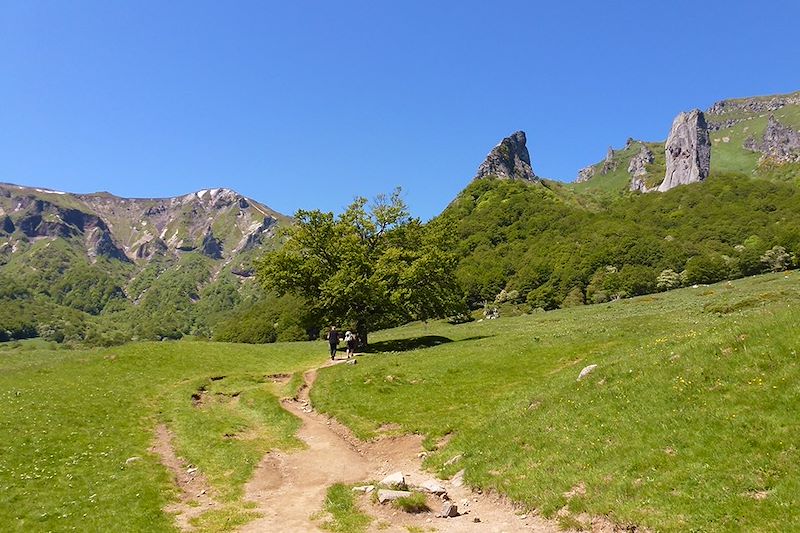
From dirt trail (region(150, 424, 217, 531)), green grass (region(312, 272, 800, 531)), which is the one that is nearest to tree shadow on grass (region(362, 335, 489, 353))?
green grass (region(312, 272, 800, 531))

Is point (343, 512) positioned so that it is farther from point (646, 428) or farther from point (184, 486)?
point (646, 428)

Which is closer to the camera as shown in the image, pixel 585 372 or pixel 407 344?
pixel 585 372

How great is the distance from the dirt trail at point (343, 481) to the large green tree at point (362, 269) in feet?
74.4

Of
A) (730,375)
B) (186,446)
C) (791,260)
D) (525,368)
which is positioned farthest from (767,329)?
(791,260)

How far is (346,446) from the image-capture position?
26766 mm

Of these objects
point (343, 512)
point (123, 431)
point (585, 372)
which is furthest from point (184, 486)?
point (585, 372)

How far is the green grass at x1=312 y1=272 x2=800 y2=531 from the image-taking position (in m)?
13.3

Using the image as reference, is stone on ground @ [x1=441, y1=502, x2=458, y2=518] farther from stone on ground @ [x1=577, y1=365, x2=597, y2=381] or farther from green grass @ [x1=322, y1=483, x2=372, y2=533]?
stone on ground @ [x1=577, y1=365, x2=597, y2=381]

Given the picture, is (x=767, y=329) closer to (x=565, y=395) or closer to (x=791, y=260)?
(x=565, y=395)

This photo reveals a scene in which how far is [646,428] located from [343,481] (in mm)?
11925

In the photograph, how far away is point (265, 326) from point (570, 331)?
16567cm

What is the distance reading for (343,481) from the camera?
71.6 ft

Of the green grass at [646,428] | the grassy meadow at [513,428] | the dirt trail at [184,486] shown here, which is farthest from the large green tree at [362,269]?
the dirt trail at [184,486]

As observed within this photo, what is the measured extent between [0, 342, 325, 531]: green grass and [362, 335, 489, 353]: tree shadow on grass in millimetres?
6645
